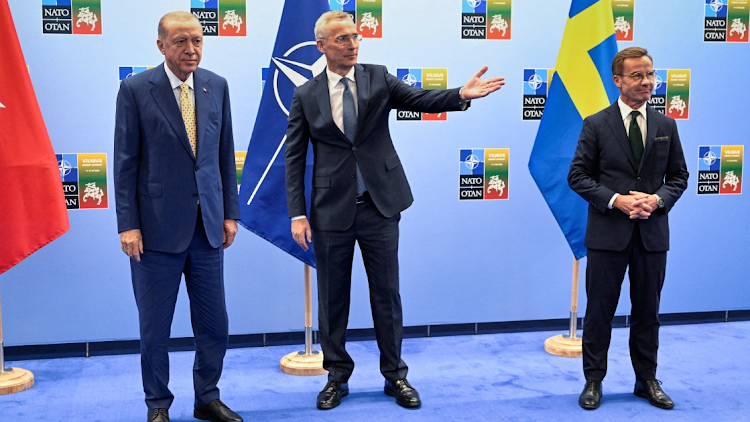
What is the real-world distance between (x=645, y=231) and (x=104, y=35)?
3.08 meters

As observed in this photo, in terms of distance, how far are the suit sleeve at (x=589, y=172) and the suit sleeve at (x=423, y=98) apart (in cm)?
62

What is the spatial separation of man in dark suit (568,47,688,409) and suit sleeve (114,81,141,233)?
1946 millimetres

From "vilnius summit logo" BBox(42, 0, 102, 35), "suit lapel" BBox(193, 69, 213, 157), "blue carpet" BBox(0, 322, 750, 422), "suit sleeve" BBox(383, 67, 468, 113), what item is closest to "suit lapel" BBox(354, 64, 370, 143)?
"suit sleeve" BBox(383, 67, 468, 113)

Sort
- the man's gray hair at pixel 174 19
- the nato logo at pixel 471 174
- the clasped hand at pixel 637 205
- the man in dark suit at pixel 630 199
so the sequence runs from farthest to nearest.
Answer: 1. the nato logo at pixel 471 174
2. the man in dark suit at pixel 630 199
3. the clasped hand at pixel 637 205
4. the man's gray hair at pixel 174 19

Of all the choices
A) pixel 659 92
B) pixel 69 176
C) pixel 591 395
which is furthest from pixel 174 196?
pixel 659 92

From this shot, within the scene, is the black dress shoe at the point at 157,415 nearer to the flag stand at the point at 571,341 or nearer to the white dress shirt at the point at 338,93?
the white dress shirt at the point at 338,93

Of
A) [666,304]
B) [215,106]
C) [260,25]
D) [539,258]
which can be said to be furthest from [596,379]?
[260,25]

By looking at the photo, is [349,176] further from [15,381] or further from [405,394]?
[15,381]

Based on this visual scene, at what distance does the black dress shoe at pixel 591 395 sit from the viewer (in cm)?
361

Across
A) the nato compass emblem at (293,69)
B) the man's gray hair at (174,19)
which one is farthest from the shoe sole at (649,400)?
the man's gray hair at (174,19)

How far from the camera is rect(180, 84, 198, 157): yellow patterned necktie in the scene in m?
3.28

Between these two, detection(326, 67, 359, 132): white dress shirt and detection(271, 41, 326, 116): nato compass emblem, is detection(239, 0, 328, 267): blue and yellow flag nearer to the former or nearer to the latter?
detection(271, 41, 326, 116): nato compass emblem

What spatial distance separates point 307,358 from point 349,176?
127 cm

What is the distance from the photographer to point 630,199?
3.43 meters
